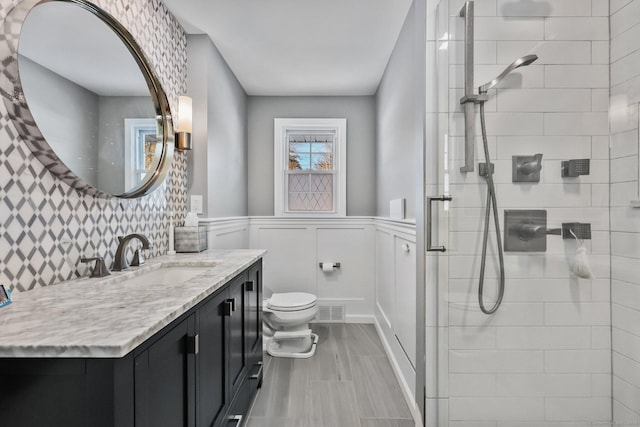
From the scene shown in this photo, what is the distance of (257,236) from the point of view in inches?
140

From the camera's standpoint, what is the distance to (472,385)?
1446 millimetres

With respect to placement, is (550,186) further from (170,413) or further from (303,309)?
(303,309)

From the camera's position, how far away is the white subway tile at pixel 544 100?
115 cm

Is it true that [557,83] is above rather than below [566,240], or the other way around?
above

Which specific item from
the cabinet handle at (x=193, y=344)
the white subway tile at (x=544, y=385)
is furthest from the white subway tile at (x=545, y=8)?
the cabinet handle at (x=193, y=344)

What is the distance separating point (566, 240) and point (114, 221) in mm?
1899

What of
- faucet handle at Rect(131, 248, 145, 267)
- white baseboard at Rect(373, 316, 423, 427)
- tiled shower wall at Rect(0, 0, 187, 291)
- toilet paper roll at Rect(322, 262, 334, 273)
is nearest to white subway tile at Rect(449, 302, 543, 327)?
white baseboard at Rect(373, 316, 423, 427)

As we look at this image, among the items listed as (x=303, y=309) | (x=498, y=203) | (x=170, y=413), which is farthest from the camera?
(x=303, y=309)

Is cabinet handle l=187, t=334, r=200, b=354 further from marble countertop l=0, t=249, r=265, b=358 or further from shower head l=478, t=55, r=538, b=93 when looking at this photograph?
shower head l=478, t=55, r=538, b=93

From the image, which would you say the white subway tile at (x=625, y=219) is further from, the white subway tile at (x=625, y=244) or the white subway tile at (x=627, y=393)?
the white subway tile at (x=627, y=393)

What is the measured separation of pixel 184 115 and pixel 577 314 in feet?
7.46

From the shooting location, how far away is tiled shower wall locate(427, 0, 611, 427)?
1.14 metres

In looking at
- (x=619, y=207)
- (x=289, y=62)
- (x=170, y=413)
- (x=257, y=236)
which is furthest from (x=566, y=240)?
Result: (x=257, y=236)

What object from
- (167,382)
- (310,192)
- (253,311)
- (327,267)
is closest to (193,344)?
(167,382)
